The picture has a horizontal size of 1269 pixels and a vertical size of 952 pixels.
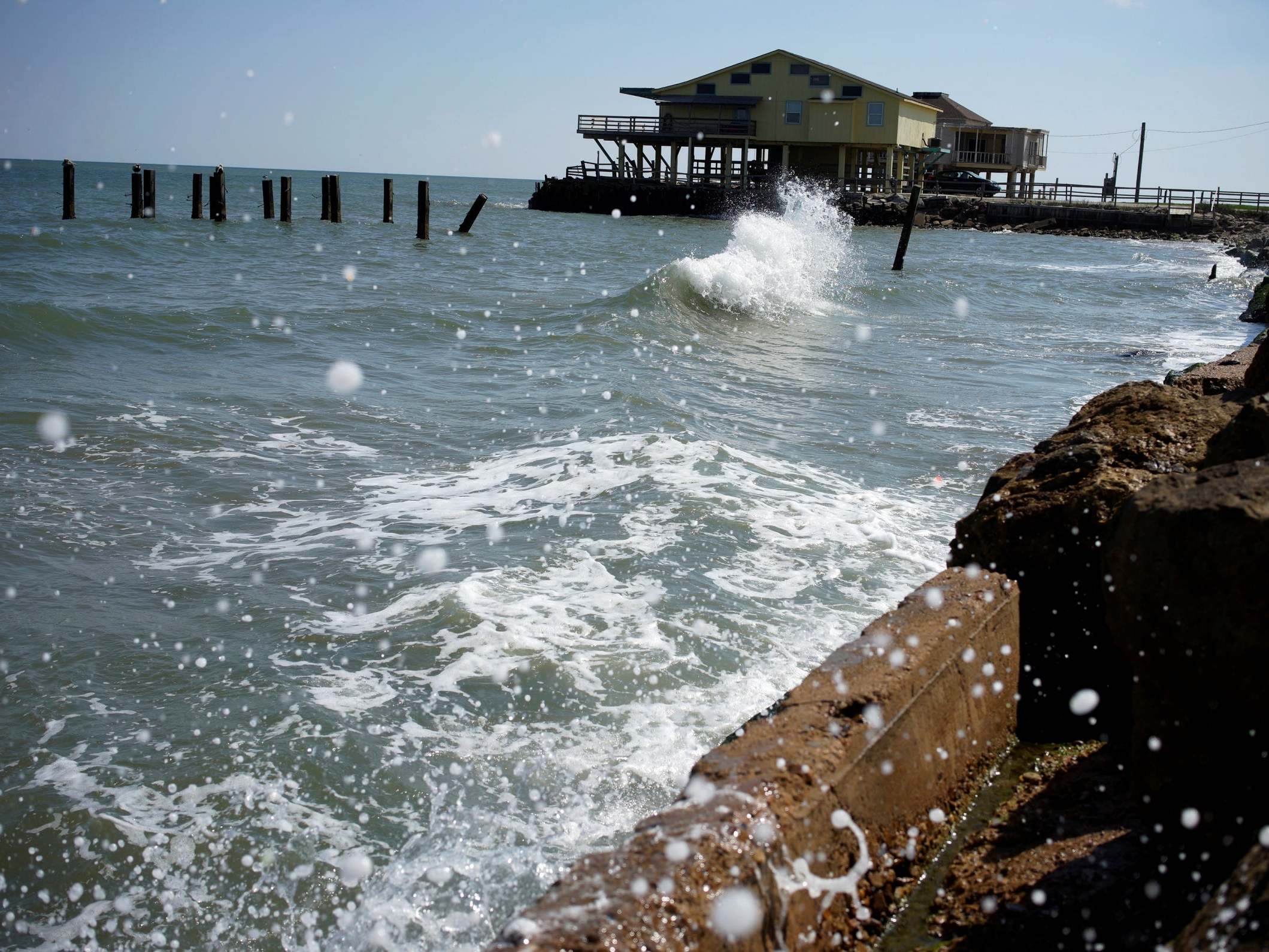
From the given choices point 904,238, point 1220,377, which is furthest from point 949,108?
point 1220,377

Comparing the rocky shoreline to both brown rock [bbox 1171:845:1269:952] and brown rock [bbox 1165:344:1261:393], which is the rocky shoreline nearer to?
brown rock [bbox 1171:845:1269:952]

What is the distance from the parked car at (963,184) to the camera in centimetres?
6450

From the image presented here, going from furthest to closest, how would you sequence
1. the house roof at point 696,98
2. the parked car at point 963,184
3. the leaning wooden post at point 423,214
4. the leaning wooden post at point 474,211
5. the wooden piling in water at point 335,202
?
the parked car at point 963,184, the house roof at point 696,98, the wooden piling in water at point 335,202, the leaning wooden post at point 423,214, the leaning wooden post at point 474,211

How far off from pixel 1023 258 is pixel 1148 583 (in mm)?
39741

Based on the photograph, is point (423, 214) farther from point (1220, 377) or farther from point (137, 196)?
point (1220, 377)

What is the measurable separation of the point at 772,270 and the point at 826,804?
2151 cm

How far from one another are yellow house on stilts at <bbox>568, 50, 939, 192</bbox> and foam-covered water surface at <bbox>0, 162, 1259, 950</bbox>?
41.4m

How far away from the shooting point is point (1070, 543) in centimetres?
389

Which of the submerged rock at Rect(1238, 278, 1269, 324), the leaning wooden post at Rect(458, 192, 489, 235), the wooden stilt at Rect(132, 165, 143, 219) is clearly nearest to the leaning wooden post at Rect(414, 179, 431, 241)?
the leaning wooden post at Rect(458, 192, 489, 235)

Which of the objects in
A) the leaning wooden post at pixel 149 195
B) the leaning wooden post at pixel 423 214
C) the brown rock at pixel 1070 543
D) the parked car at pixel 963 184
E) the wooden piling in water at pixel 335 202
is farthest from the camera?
the parked car at pixel 963 184

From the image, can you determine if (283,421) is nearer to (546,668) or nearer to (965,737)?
(546,668)

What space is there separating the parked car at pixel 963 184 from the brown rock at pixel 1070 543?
64.1m

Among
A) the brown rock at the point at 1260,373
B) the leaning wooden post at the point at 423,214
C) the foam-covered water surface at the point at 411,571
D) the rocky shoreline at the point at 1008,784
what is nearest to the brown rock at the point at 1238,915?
the rocky shoreline at the point at 1008,784

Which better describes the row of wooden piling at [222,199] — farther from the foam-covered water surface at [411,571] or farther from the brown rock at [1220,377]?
the brown rock at [1220,377]
